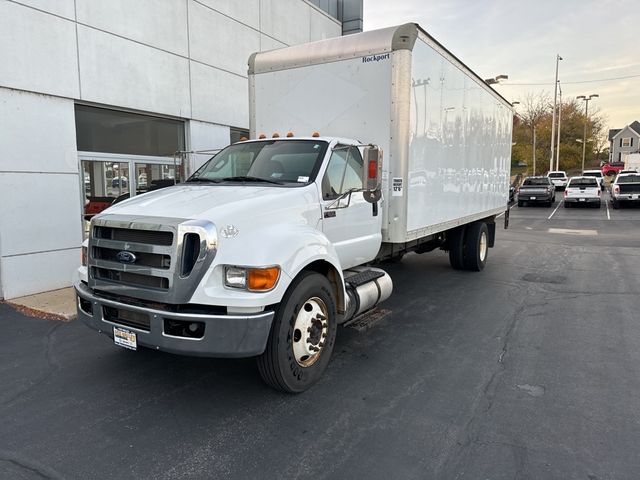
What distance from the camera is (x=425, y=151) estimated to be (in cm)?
625

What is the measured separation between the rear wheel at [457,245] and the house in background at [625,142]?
93.2 m

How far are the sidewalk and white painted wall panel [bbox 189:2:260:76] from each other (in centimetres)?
560

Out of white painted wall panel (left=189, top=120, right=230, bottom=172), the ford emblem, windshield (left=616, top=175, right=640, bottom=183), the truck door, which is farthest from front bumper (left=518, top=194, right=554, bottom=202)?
the ford emblem

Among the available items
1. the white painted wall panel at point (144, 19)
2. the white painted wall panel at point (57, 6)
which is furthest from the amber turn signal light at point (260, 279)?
the white painted wall panel at point (144, 19)

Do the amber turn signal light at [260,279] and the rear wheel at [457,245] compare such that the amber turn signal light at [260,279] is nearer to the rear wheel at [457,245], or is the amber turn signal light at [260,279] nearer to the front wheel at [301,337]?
the front wheel at [301,337]

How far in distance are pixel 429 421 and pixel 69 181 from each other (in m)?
6.95

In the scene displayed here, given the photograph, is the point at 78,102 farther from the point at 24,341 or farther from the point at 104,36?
the point at 24,341

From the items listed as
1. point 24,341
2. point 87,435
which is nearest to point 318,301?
point 87,435

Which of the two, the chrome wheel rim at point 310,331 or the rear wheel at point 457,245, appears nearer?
the chrome wheel rim at point 310,331

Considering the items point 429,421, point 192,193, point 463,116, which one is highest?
point 463,116

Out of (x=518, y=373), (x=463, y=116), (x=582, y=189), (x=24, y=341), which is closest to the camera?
(x=518, y=373)

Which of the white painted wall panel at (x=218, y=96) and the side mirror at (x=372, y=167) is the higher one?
the white painted wall panel at (x=218, y=96)

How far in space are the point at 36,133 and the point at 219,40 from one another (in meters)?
4.90

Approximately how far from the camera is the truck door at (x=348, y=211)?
4.75m
